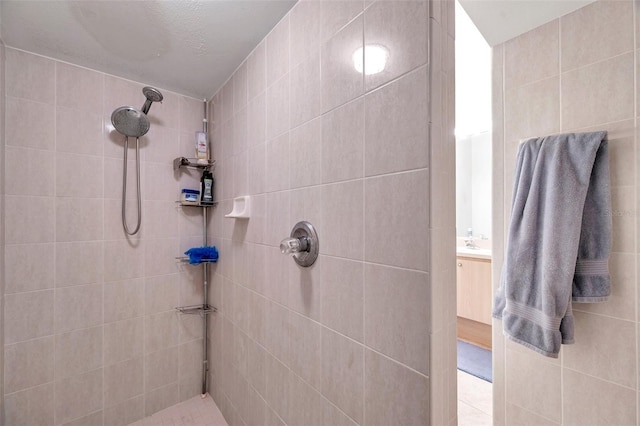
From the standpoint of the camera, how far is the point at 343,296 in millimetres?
843

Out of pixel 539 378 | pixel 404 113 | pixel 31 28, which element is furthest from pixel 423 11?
pixel 31 28

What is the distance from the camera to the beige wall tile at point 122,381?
1.58 m

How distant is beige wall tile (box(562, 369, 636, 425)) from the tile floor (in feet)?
2.23

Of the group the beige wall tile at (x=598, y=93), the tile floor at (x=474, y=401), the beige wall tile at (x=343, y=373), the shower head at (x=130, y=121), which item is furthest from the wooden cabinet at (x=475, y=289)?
the shower head at (x=130, y=121)

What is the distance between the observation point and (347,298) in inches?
32.6

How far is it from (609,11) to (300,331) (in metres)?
1.77

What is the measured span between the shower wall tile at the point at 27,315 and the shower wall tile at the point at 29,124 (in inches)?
31.6

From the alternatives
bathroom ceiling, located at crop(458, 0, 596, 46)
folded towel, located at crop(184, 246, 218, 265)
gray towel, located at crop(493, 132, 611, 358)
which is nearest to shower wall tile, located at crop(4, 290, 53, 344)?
folded towel, located at crop(184, 246, 218, 265)

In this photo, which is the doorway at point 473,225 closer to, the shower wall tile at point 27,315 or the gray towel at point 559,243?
the gray towel at point 559,243

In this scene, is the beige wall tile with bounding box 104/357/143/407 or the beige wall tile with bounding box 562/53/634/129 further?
the beige wall tile with bounding box 104/357/143/407

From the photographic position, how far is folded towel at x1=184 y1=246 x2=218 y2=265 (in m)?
1.72

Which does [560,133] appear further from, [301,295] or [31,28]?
[31,28]

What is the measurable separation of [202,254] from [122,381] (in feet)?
2.93

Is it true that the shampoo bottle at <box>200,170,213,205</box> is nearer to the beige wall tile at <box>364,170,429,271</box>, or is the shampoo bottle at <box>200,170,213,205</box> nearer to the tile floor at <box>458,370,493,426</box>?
the beige wall tile at <box>364,170,429,271</box>
